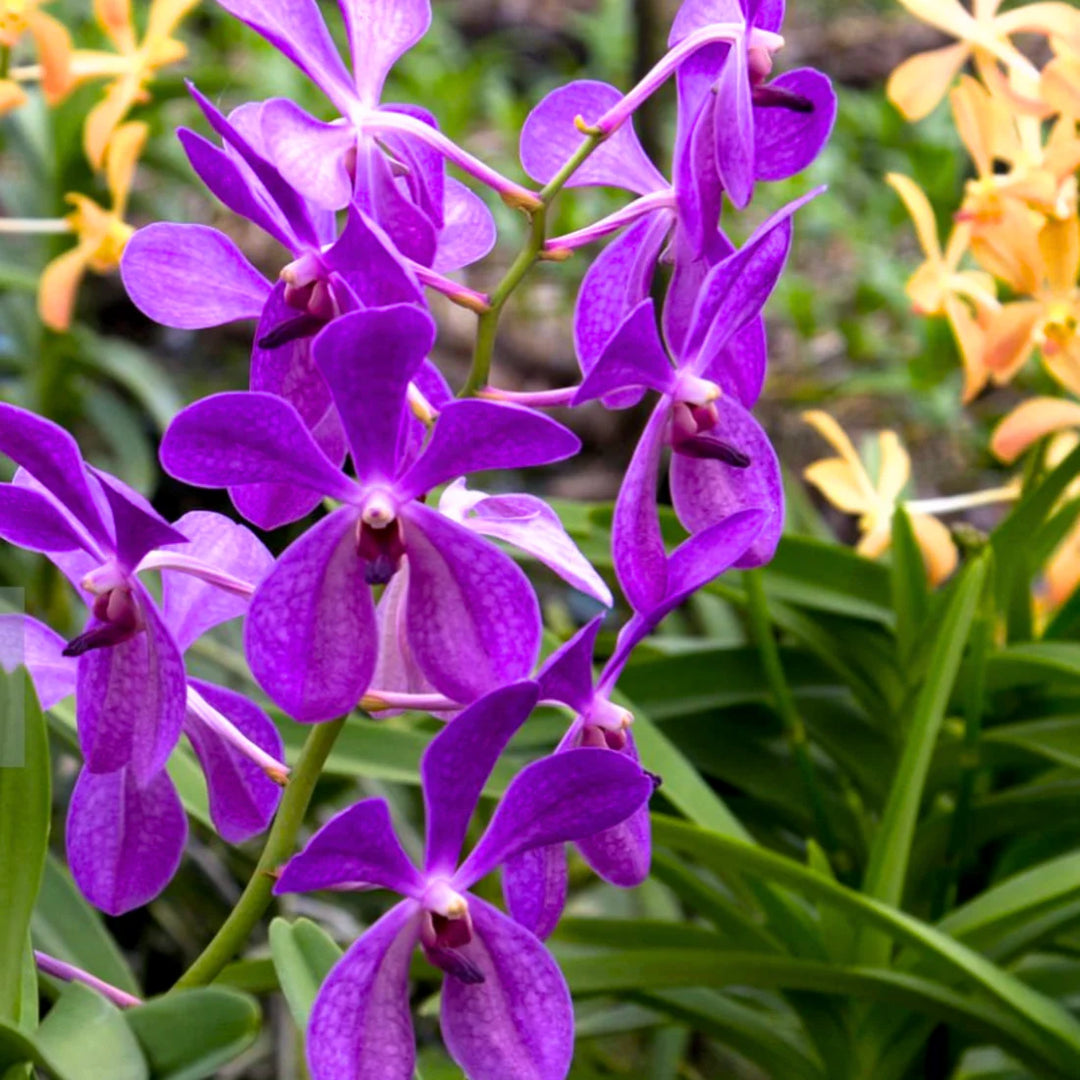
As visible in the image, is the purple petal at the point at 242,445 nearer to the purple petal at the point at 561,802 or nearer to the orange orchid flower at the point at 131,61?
the purple petal at the point at 561,802

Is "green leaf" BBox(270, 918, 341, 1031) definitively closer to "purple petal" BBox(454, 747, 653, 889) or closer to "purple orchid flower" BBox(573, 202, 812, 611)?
"purple petal" BBox(454, 747, 653, 889)

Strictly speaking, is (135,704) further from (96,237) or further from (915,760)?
(96,237)

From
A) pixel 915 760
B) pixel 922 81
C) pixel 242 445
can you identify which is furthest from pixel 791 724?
pixel 242 445

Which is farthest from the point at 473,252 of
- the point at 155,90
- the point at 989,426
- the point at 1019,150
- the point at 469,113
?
the point at 469,113

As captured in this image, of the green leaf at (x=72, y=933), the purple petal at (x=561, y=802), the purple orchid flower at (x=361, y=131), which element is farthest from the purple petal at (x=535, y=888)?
the green leaf at (x=72, y=933)

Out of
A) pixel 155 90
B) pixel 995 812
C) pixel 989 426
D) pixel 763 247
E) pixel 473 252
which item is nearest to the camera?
pixel 763 247

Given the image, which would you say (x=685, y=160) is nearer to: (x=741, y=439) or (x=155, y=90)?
(x=741, y=439)

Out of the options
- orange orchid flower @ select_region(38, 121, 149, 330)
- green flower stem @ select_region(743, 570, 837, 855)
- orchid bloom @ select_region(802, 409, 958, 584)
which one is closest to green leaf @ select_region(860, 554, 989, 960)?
green flower stem @ select_region(743, 570, 837, 855)
